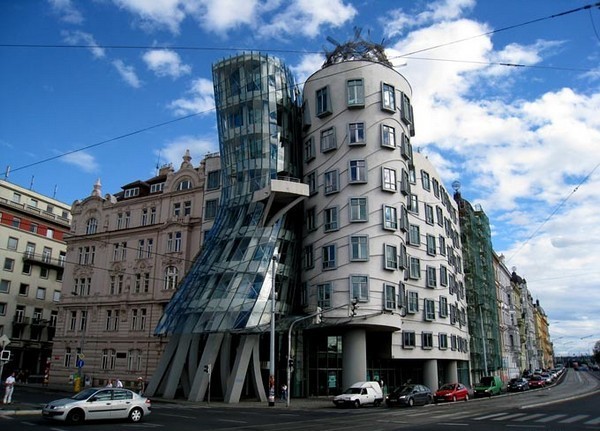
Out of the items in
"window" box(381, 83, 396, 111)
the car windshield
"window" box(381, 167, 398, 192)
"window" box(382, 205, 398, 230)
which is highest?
"window" box(381, 83, 396, 111)

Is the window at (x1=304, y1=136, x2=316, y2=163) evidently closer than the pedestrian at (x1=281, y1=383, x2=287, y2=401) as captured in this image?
No

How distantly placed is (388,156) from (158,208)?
85.8ft

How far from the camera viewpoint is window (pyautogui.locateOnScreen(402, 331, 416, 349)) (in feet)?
152

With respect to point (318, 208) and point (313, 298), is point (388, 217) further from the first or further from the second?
point (313, 298)

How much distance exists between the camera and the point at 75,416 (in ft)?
70.4

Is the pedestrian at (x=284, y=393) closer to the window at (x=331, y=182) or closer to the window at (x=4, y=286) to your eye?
the window at (x=331, y=182)

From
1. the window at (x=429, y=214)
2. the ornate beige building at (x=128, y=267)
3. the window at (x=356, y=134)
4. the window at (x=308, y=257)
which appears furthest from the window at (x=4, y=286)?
the window at (x=429, y=214)

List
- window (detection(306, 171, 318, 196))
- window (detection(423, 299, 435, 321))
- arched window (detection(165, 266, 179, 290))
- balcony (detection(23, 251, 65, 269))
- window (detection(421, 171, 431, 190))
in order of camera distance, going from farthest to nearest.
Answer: balcony (detection(23, 251, 65, 269)), window (detection(421, 171, 431, 190)), arched window (detection(165, 266, 179, 290)), window (detection(423, 299, 435, 321)), window (detection(306, 171, 318, 196))

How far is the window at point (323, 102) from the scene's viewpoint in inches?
1855

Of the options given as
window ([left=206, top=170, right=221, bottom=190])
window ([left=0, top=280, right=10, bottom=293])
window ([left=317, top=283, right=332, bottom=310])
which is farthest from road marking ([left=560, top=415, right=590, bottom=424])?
window ([left=0, top=280, right=10, bottom=293])

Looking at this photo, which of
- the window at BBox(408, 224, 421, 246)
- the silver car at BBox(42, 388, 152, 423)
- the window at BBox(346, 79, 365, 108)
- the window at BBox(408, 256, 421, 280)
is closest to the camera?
the silver car at BBox(42, 388, 152, 423)

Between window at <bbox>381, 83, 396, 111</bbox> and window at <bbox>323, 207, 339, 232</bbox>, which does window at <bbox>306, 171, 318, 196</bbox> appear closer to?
window at <bbox>323, 207, 339, 232</bbox>

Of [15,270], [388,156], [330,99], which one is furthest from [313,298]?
[15,270]

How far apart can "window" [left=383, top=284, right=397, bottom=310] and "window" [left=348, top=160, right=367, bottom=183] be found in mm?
8862
